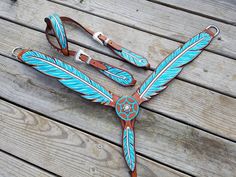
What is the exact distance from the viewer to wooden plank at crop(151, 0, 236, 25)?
1189 millimetres

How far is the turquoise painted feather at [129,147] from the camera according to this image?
0.93m

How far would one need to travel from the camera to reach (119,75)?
1.06 meters

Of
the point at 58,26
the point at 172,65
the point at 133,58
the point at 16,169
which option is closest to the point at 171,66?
the point at 172,65

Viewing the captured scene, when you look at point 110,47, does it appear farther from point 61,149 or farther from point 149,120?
point 61,149

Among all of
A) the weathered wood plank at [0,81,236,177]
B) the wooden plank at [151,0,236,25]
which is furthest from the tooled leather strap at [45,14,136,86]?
the wooden plank at [151,0,236,25]

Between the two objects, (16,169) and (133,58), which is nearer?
(16,169)

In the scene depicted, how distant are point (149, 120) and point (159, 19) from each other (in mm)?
488

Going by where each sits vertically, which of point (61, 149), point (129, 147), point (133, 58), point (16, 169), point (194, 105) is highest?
point (133, 58)

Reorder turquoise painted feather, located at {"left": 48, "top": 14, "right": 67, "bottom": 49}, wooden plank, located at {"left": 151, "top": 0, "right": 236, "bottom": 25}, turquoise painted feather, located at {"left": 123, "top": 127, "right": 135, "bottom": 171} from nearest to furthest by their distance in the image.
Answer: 1. turquoise painted feather, located at {"left": 123, "top": 127, "right": 135, "bottom": 171}
2. turquoise painted feather, located at {"left": 48, "top": 14, "right": 67, "bottom": 49}
3. wooden plank, located at {"left": 151, "top": 0, "right": 236, "bottom": 25}

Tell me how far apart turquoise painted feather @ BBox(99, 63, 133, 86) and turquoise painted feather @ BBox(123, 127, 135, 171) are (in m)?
0.19

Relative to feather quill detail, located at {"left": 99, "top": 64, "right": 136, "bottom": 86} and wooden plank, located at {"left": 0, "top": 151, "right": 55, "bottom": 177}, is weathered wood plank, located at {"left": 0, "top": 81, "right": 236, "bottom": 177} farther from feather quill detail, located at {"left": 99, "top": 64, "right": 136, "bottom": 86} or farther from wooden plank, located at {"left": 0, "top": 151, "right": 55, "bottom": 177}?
feather quill detail, located at {"left": 99, "top": 64, "right": 136, "bottom": 86}

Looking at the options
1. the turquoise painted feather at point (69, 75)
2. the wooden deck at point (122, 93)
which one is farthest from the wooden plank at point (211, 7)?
the turquoise painted feather at point (69, 75)

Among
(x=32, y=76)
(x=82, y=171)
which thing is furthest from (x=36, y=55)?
(x=82, y=171)

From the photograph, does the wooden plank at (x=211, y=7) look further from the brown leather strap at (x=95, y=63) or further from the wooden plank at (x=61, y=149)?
the wooden plank at (x=61, y=149)
